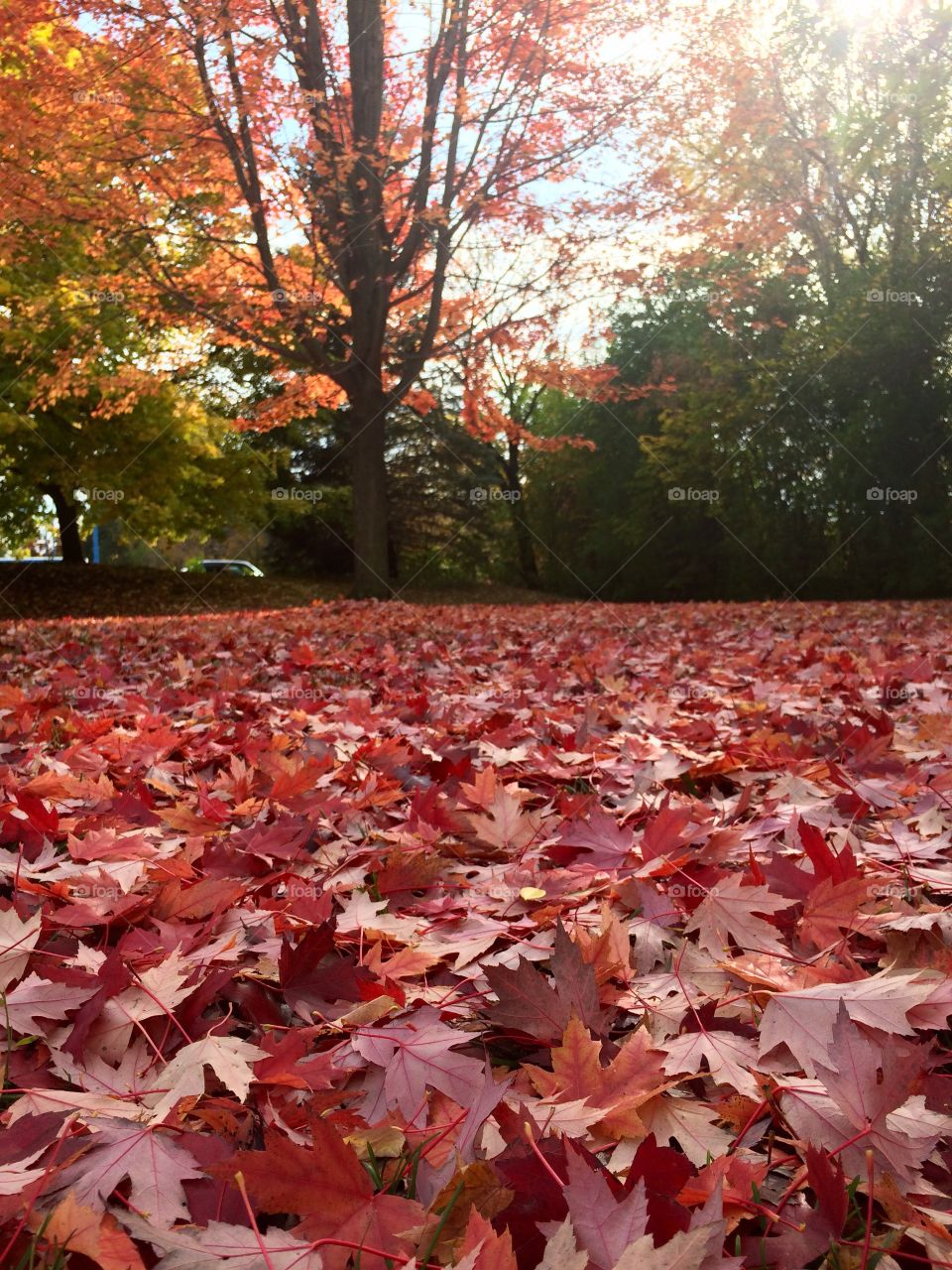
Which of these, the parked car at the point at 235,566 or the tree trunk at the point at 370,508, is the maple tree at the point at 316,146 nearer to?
the tree trunk at the point at 370,508

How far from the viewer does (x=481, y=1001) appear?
1358mm

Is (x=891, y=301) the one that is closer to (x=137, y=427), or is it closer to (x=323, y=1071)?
(x=137, y=427)

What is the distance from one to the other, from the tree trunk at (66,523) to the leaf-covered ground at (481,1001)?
2008cm

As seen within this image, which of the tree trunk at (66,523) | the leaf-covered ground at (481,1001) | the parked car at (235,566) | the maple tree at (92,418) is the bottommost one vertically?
the leaf-covered ground at (481,1001)

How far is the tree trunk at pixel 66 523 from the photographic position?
69.5 ft

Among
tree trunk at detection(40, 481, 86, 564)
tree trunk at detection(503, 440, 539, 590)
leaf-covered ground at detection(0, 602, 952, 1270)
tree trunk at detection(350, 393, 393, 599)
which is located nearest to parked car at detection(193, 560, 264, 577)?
tree trunk at detection(40, 481, 86, 564)

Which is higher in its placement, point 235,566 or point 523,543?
point 523,543

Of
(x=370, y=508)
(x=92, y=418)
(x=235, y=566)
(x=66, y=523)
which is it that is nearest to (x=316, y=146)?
(x=370, y=508)

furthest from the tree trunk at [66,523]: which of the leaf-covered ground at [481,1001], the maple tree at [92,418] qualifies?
the leaf-covered ground at [481,1001]

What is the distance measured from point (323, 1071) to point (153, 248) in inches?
560

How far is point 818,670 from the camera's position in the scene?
4.23 metres

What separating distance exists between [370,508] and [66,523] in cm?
1092

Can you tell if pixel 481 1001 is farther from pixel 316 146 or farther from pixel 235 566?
pixel 235 566

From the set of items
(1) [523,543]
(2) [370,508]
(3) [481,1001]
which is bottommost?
(3) [481,1001]
